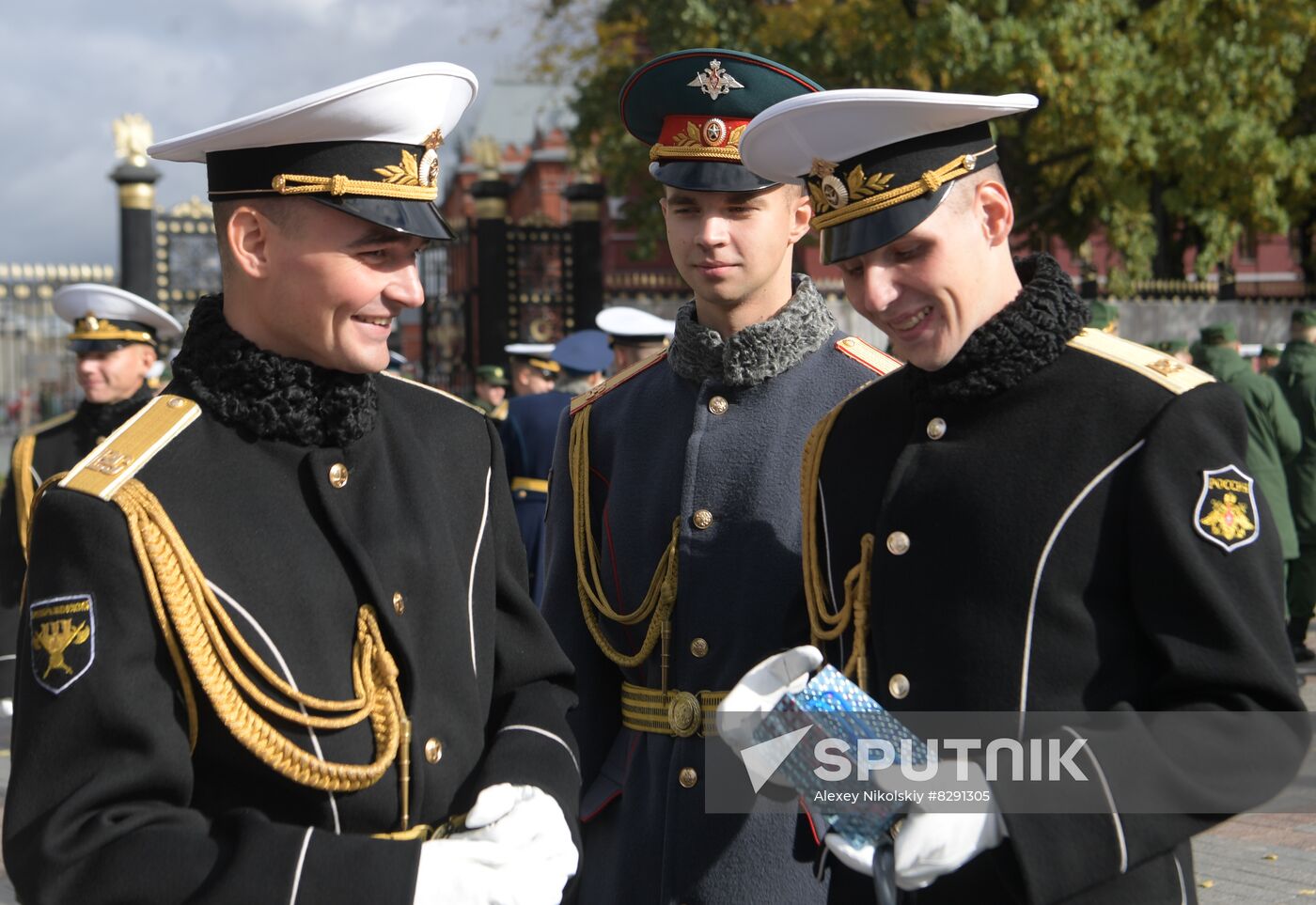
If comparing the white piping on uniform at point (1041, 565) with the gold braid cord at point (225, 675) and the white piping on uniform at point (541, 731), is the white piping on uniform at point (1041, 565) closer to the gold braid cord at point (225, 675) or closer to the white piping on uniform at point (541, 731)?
the white piping on uniform at point (541, 731)

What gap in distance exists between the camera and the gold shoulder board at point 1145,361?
7.38 ft

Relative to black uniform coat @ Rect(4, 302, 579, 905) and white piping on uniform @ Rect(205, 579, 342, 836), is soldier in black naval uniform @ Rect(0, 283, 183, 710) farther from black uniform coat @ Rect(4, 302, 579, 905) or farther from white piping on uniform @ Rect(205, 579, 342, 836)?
white piping on uniform @ Rect(205, 579, 342, 836)

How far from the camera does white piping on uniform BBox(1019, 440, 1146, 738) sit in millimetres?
2217

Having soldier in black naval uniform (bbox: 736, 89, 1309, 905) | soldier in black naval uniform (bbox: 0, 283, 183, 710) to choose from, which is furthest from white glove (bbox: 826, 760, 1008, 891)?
soldier in black naval uniform (bbox: 0, 283, 183, 710)

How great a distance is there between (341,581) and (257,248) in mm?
533

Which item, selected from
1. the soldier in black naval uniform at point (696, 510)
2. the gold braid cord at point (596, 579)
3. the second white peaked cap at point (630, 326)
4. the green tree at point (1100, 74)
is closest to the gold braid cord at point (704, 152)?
the soldier in black naval uniform at point (696, 510)

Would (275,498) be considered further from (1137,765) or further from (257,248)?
(1137,765)

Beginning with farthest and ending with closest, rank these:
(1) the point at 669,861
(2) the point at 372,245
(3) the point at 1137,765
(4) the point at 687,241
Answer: (4) the point at 687,241 < (1) the point at 669,861 < (2) the point at 372,245 < (3) the point at 1137,765

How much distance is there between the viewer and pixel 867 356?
10.7 feet

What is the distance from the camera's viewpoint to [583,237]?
52.3 ft

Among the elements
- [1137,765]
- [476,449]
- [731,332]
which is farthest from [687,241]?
[1137,765]

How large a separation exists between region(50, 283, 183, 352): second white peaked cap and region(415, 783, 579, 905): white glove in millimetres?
5300

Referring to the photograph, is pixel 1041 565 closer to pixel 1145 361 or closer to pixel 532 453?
pixel 1145 361

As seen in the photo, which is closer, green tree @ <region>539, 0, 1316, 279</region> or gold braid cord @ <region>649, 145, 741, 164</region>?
gold braid cord @ <region>649, 145, 741, 164</region>
